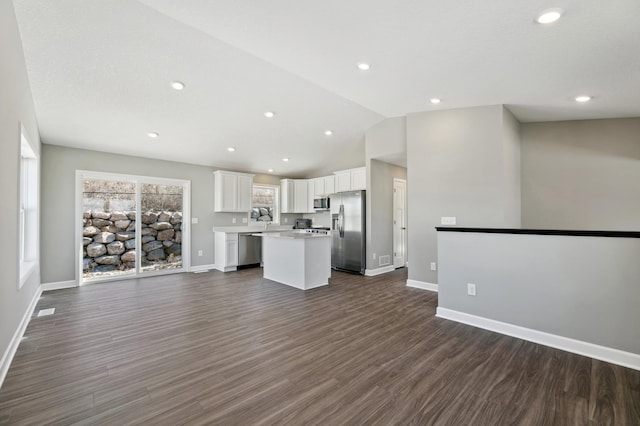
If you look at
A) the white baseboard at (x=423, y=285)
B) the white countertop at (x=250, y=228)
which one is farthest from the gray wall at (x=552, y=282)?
the white countertop at (x=250, y=228)

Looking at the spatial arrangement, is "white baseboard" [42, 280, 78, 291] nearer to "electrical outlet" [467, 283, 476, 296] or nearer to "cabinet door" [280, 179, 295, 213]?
"cabinet door" [280, 179, 295, 213]

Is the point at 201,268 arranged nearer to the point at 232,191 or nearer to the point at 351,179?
the point at 232,191

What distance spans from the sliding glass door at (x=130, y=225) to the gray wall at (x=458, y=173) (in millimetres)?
4873

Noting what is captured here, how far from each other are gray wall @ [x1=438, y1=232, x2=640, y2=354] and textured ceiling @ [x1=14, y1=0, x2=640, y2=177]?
173cm

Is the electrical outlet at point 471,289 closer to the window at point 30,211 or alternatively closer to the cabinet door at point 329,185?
the cabinet door at point 329,185

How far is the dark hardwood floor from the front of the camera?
1.73 meters

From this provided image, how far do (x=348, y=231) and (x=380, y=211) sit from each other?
791mm

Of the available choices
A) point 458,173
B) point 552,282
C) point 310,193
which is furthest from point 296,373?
point 310,193

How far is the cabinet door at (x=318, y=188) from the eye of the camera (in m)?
7.52

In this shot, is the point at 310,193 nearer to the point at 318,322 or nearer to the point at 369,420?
the point at 318,322

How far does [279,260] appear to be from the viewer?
17.0 ft

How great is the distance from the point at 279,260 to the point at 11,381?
3486 millimetres

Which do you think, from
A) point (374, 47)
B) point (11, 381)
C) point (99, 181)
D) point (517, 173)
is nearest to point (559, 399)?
point (374, 47)

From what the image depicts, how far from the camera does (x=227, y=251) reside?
250 inches
